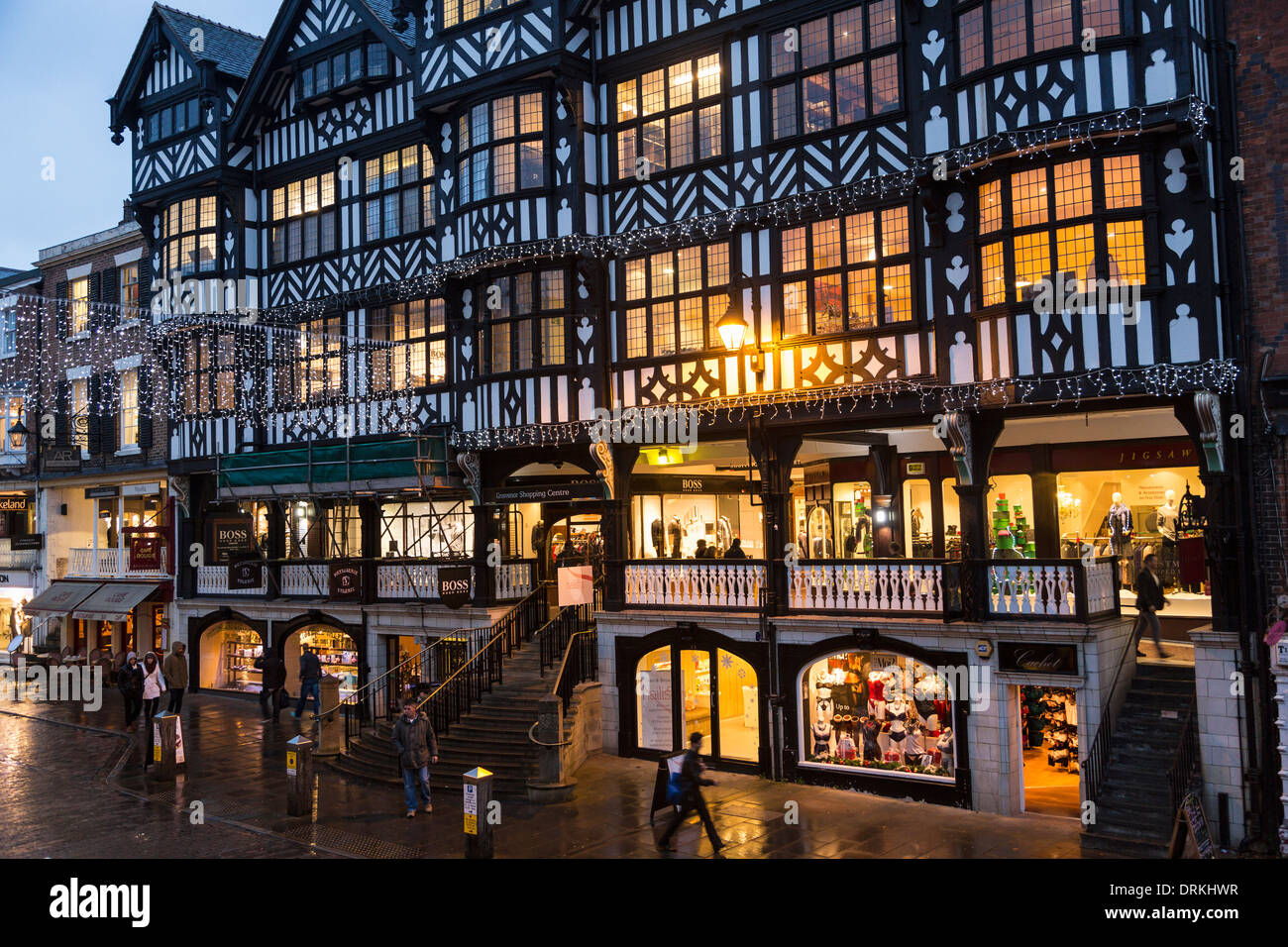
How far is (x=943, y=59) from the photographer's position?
16.5 metres

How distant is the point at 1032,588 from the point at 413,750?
30.7ft

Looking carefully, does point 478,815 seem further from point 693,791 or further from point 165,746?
point 165,746

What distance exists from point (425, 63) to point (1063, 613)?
1669 cm

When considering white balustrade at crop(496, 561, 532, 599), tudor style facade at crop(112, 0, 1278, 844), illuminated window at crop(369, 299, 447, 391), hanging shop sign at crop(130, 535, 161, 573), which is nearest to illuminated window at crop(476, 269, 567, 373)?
tudor style facade at crop(112, 0, 1278, 844)

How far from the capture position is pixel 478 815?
12797 mm

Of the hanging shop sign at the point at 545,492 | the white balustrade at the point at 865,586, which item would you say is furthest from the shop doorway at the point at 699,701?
the hanging shop sign at the point at 545,492

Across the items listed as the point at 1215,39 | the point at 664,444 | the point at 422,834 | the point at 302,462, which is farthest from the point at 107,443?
the point at 1215,39

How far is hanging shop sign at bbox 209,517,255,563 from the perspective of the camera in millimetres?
24469

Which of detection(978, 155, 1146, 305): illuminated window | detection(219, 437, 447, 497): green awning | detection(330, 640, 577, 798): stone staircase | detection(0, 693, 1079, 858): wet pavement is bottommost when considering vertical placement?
detection(0, 693, 1079, 858): wet pavement

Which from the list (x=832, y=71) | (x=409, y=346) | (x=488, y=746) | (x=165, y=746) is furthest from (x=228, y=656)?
(x=832, y=71)

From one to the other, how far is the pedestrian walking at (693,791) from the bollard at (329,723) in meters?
8.77

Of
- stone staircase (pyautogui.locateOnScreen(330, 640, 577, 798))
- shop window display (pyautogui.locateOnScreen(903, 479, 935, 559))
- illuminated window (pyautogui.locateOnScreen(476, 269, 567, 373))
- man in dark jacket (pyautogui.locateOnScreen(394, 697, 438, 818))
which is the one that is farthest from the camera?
illuminated window (pyautogui.locateOnScreen(476, 269, 567, 373))

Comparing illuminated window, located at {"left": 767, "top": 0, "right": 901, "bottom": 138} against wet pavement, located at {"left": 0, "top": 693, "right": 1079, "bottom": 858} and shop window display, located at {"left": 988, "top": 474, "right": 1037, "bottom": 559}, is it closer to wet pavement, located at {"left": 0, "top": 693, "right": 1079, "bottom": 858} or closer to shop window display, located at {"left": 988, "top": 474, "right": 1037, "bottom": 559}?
shop window display, located at {"left": 988, "top": 474, "right": 1037, "bottom": 559}

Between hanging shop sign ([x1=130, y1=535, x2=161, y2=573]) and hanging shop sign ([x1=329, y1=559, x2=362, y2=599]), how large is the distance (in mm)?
7019
